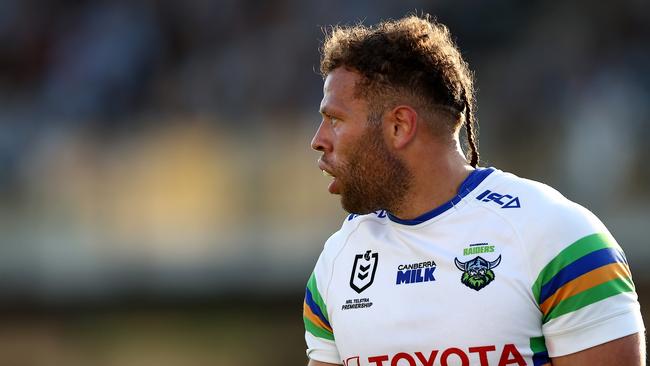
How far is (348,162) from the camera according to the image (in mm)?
4039

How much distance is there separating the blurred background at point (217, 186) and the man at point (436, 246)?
6.23 meters

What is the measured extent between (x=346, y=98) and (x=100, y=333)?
23.8 ft

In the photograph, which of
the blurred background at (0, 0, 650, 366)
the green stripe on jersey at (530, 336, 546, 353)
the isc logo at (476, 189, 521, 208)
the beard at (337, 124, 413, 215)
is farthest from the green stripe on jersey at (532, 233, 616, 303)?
the blurred background at (0, 0, 650, 366)

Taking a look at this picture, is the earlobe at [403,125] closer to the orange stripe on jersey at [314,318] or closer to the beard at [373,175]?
the beard at [373,175]

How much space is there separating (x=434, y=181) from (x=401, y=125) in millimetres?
218

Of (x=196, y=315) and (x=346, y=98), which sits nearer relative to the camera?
(x=346, y=98)

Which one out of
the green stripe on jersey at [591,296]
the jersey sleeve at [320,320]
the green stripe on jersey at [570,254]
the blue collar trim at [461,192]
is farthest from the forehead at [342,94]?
the green stripe on jersey at [591,296]

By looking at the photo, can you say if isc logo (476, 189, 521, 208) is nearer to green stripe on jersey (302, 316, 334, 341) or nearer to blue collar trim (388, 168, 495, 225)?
blue collar trim (388, 168, 495, 225)

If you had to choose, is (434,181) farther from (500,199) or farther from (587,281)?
(587,281)

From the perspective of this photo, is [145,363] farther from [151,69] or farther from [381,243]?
[381,243]

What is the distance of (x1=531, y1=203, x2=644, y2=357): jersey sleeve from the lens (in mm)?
3584

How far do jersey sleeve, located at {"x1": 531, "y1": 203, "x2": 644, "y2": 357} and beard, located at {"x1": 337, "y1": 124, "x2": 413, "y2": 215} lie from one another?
1.83ft

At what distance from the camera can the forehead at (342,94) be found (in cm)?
402

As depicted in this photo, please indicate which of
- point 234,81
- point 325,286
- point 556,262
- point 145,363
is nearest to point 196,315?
point 145,363
